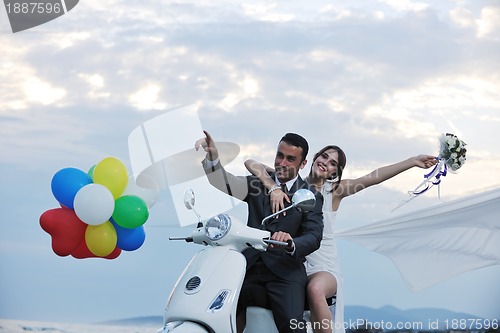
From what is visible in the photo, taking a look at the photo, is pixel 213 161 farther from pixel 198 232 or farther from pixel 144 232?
pixel 144 232

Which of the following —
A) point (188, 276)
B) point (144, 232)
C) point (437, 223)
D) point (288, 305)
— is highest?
point (188, 276)

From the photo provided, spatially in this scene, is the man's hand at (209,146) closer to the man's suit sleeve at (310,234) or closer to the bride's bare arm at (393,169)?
the man's suit sleeve at (310,234)

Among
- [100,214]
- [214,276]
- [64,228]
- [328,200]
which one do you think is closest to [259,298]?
[214,276]

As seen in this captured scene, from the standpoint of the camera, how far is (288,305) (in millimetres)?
2609

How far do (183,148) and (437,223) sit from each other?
1.85 m

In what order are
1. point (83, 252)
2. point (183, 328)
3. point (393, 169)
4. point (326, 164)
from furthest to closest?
point (83, 252), point (393, 169), point (326, 164), point (183, 328)

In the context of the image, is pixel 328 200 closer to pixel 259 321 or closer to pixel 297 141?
pixel 297 141

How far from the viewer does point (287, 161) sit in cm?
286

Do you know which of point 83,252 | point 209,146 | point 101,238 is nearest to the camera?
point 209,146

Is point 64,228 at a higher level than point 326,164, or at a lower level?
lower

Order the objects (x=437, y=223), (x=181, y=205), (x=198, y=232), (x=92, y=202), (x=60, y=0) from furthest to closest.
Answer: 1. (x=60, y=0)
2. (x=437, y=223)
3. (x=92, y=202)
4. (x=181, y=205)
5. (x=198, y=232)

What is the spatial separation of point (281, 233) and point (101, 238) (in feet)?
5.24

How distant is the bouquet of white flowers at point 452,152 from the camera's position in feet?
11.9

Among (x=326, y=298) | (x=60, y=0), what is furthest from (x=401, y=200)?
(x=60, y=0)
